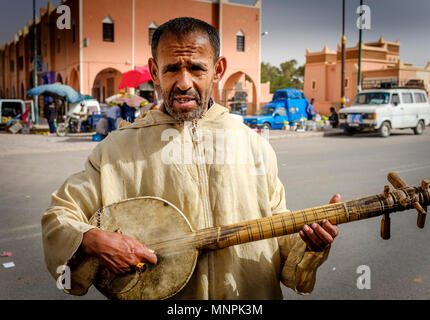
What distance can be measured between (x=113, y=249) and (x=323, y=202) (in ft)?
17.3

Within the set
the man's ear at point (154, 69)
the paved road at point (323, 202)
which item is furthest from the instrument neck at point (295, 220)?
the paved road at point (323, 202)

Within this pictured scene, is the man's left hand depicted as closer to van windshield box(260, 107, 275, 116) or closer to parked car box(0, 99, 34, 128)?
van windshield box(260, 107, 275, 116)

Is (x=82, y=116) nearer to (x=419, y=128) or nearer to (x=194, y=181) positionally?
(x=419, y=128)

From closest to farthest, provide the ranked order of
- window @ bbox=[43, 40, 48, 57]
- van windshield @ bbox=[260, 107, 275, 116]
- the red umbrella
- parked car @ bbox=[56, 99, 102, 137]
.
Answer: the red umbrella, parked car @ bbox=[56, 99, 102, 137], van windshield @ bbox=[260, 107, 275, 116], window @ bbox=[43, 40, 48, 57]

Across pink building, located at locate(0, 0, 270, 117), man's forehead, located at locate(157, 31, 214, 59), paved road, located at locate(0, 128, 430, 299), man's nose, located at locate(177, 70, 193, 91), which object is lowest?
paved road, located at locate(0, 128, 430, 299)

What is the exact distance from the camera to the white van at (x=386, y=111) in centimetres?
1742

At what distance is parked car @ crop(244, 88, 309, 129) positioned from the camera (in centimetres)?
1933

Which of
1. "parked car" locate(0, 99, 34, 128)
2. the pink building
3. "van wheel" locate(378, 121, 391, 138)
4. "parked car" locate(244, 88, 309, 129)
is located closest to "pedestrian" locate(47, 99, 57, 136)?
"parked car" locate(0, 99, 34, 128)

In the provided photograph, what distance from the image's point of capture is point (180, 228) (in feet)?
5.34

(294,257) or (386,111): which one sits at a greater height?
(386,111)

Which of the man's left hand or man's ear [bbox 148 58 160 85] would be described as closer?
the man's left hand

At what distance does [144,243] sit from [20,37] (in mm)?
46909

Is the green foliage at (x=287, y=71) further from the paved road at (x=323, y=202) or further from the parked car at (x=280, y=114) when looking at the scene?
the paved road at (x=323, y=202)

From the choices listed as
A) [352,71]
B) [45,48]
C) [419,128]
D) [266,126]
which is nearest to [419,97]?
[419,128]
